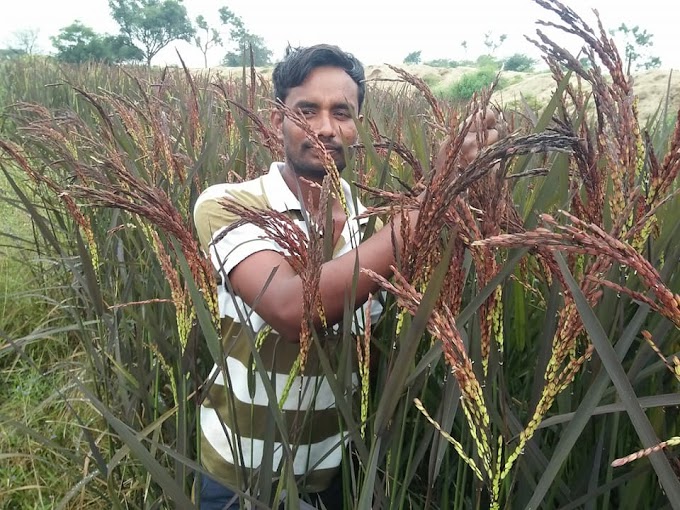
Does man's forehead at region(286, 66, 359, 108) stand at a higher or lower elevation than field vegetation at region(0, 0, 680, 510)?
higher

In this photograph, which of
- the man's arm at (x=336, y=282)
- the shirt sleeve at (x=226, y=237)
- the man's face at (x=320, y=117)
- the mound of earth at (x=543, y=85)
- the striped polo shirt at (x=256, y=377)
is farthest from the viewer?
the mound of earth at (x=543, y=85)

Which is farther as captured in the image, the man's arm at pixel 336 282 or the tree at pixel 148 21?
the tree at pixel 148 21

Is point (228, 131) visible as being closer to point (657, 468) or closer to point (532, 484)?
point (532, 484)

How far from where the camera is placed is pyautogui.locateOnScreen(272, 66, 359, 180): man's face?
50.1 inches

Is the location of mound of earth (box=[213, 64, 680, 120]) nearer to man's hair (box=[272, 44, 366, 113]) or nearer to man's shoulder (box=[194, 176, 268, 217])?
man's hair (box=[272, 44, 366, 113])

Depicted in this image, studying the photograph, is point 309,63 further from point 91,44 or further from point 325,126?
point 91,44

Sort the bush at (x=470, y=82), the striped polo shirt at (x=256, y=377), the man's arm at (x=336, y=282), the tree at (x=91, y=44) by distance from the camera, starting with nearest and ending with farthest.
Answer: the man's arm at (x=336, y=282) → the striped polo shirt at (x=256, y=377) → the bush at (x=470, y=82) → the tree at (x=91, y=44)

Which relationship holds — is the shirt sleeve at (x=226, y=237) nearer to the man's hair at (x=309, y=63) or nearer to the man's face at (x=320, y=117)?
the man's face at (x=320, y=117)

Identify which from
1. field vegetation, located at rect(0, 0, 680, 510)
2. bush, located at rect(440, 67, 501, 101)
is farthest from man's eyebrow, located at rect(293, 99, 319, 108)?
bush, located at rect(440, 67, 501, 101)

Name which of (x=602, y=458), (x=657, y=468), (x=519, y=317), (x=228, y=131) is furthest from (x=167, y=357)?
(x=228, y=131)

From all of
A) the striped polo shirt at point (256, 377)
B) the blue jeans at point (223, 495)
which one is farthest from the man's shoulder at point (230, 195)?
the blue jeans at point (223, 495)

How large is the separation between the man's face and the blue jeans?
2.63ft

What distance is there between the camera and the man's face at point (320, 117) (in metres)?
1.27

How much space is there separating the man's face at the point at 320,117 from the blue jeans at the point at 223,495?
802mm
